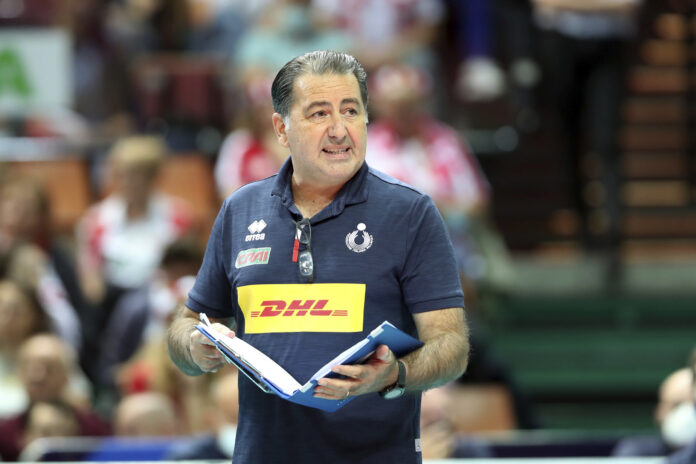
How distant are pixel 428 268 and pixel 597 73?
16.0 feet

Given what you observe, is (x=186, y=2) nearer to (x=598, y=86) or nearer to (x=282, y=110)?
(x=598, y=86)

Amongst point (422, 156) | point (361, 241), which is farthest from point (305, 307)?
point (422, 156)

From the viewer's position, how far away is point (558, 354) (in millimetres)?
7055

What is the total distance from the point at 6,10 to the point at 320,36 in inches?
81.7

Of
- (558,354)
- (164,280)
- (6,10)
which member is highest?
(6,10)

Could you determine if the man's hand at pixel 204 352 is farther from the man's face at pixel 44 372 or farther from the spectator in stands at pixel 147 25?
the spectator in stands at pixel 147 25

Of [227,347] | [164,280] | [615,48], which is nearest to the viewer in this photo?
[227,347]

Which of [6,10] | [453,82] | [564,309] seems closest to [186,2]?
[6,10]

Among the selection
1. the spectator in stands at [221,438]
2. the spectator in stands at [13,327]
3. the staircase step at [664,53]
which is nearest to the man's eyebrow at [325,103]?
the spectator in stands at [221,438]

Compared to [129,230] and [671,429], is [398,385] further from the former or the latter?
[129,230]

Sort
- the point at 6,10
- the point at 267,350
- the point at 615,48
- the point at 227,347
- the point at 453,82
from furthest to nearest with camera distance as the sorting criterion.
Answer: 1. the point at 453,82
2. the point at 6,10
3. the point at 615,48
4. the point at 267,350
5. the point at 227,347

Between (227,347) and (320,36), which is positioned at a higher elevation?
(320,36)

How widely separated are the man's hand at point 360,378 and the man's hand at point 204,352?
1.08 ft

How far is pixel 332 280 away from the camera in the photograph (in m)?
2.46
